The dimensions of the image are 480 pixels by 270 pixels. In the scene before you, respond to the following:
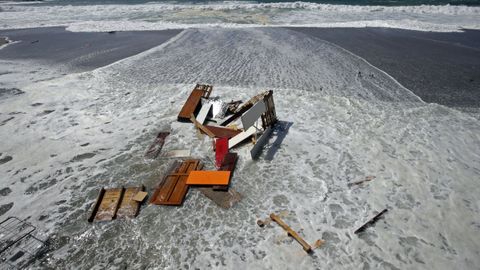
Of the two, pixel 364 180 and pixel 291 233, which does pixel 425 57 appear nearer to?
pixel 364 180

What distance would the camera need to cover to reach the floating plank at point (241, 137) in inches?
361

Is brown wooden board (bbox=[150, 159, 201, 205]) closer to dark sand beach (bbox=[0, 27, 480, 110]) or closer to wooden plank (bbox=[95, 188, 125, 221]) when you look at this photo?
wooden plank (bbox=[95, 188, 125, 221])

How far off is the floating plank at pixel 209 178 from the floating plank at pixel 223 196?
20 centimetres

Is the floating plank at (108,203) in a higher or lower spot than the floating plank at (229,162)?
lower

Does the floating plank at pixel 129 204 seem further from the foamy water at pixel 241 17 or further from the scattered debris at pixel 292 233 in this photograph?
the foamy water at pixel 241 17

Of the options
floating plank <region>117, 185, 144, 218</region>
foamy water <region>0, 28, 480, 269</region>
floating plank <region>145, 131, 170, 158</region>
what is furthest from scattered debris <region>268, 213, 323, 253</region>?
floating plank <region>145, 131, 170, 158</region>

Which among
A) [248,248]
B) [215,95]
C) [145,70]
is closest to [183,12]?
[145,70]

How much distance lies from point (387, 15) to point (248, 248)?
30774mm

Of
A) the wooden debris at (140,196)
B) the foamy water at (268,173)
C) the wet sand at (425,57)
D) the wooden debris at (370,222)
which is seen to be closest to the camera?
the foamy water at (268,173)

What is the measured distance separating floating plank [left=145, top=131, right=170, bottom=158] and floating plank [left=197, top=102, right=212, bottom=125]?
1.23m

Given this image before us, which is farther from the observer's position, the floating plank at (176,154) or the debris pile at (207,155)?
the floating plank at (176,154)

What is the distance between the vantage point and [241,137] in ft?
30.4

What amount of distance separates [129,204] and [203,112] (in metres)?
4.60

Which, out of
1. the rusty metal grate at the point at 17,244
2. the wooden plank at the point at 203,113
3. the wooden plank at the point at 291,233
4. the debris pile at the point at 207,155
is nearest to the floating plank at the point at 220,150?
the debris pile at the point at 207,155
